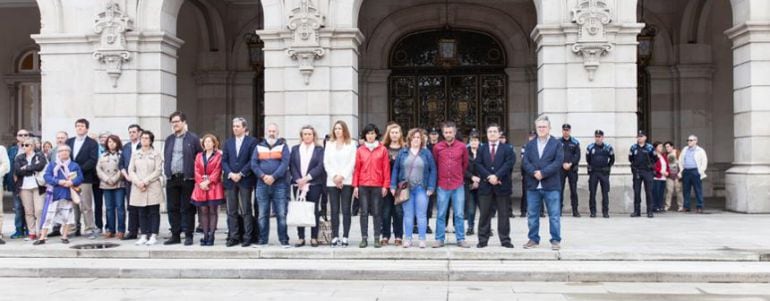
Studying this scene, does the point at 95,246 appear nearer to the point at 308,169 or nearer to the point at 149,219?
the point at 149,219

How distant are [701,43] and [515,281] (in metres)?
14.1

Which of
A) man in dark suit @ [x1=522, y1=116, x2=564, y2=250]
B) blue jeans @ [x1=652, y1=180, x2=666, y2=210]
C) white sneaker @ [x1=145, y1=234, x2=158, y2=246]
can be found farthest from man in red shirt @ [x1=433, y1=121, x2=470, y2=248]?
blue jeans @ [x1=652, y1=180, x2=666, y2=210]

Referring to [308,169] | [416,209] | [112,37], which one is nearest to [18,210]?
[112,37]

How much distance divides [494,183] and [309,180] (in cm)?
258

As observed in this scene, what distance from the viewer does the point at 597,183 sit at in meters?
15.1

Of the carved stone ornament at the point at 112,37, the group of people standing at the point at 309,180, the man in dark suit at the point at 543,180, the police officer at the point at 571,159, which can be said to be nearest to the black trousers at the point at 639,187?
the police officer at the point at 571,159

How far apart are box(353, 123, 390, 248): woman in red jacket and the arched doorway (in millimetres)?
10968

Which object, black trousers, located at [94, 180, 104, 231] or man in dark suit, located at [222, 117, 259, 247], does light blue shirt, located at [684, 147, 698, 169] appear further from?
black trousers, located at [94, 180, 104, 231]

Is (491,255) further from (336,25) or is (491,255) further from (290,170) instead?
(336,25)

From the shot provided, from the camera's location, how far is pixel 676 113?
68.6 ft

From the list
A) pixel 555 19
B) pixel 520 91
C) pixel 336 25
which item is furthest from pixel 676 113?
pixel 336 25

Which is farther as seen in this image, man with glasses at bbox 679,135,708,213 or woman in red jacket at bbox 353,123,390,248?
man with glasses at bbox 679,135,708,213

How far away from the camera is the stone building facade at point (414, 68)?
15.4 m

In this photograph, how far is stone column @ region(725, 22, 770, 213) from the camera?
50.3ft
